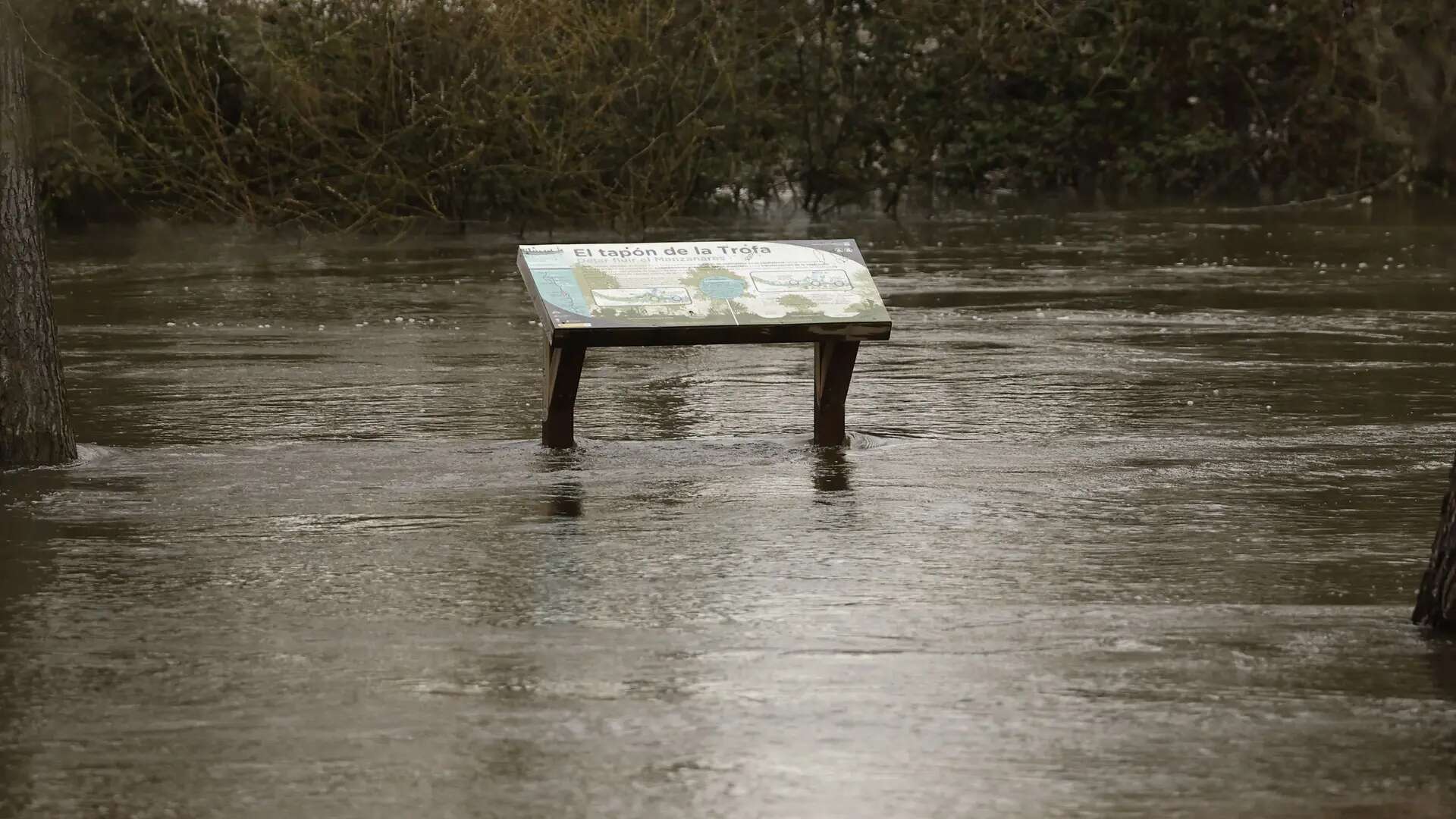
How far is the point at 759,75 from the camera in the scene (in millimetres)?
24078

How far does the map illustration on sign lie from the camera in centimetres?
945

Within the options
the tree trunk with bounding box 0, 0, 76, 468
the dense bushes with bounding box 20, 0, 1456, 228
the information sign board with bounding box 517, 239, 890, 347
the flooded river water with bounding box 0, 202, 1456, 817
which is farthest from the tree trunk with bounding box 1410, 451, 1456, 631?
the dense bushes with bounding box 20, 0, 1456, 228

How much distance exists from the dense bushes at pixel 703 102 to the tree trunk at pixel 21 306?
29.9 ft

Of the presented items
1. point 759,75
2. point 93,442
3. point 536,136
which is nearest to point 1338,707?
point 93,442

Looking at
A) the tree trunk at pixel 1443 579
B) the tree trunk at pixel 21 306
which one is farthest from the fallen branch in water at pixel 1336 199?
the tree trunk at pixel 1443 579

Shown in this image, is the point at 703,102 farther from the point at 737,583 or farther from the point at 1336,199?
the point at 737,583

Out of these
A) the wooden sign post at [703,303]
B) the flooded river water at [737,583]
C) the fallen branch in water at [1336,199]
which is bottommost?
the flooded river water at [737,583]

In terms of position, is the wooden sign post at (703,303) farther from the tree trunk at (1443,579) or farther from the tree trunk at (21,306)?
the tree trunk at (1443,579)

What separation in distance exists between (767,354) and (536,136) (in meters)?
8.67

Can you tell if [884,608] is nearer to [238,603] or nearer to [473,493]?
[238,603]

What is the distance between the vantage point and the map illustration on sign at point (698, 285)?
9.45 metres

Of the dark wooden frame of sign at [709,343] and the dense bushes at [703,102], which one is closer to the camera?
the dark wooden frame of sign at [709,343]

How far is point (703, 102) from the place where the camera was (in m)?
22.2

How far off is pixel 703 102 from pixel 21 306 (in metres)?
13.3
